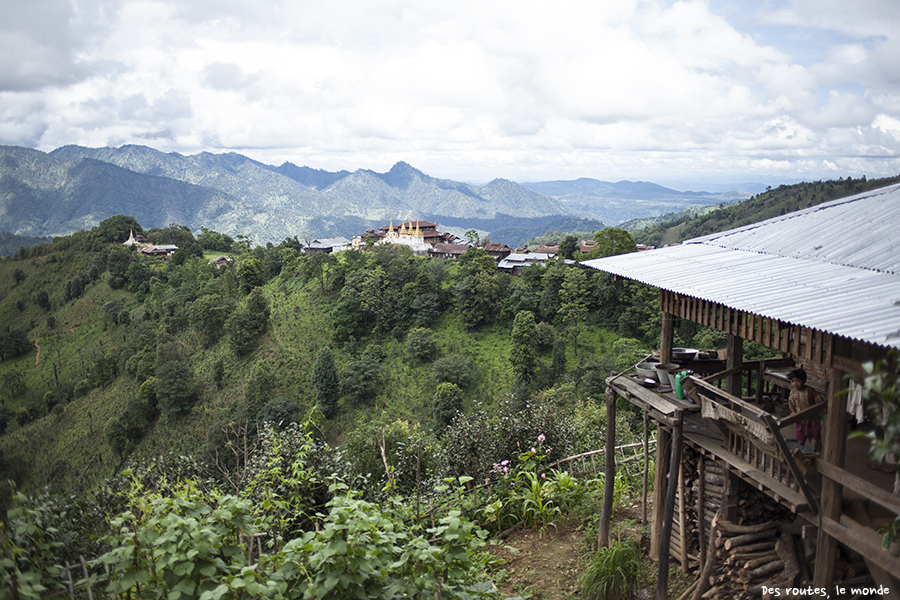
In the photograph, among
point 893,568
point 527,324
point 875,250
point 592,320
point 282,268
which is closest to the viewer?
point 893,568

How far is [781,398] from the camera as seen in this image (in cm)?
676

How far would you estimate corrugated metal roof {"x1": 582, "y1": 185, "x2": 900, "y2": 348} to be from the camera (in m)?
3.92

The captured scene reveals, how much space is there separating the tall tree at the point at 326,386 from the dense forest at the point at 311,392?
166 millimetres

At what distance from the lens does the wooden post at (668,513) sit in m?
5.49

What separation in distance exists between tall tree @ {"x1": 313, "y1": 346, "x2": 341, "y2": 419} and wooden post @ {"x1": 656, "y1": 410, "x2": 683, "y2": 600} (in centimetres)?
3353

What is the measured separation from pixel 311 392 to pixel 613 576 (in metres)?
36.2

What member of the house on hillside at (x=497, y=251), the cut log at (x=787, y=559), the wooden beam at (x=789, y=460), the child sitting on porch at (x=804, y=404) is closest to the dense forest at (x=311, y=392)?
the cut log at (x=787, y=559)

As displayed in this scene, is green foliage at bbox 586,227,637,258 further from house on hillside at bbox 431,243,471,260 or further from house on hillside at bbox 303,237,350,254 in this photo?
house on hillside at bbox 303,237,350,254

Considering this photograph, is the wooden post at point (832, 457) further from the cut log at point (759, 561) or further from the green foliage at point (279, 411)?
the green foliage at point (279, 411)

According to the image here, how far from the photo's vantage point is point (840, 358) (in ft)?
13.7

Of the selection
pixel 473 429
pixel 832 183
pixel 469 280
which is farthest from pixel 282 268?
pixel 832 183

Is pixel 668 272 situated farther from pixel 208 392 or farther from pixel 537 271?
pixel 208 392

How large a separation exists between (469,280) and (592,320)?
1083 centimetres

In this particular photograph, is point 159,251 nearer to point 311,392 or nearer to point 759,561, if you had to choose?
point 311,392
